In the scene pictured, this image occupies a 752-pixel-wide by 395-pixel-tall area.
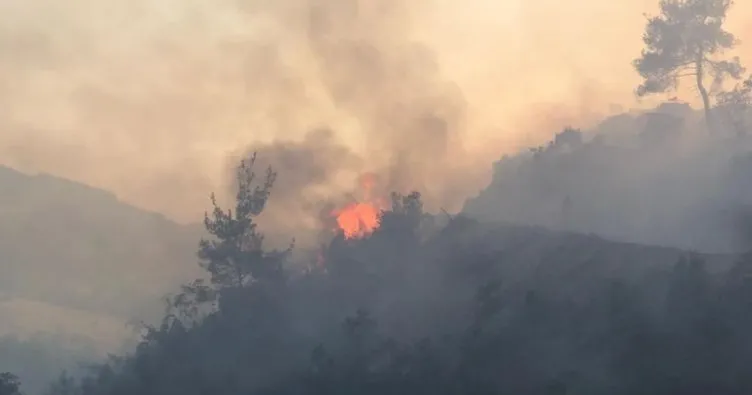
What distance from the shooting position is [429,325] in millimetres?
63469

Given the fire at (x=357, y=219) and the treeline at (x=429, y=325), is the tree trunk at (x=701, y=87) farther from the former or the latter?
the fire at (x=357, y=219)

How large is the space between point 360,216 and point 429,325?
3012 centimetres

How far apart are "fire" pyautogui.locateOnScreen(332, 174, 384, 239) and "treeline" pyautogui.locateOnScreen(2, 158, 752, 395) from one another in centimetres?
386

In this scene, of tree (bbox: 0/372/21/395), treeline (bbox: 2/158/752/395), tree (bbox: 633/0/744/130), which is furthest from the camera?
tree (bbox: 633/0/744/130)

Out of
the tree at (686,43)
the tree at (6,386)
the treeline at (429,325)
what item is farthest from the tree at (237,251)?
the tree at (686,43)

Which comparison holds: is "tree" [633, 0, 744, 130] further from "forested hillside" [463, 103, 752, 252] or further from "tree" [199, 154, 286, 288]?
"tree" [199, 154, 286, 288]

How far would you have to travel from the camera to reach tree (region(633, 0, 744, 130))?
79.1 m

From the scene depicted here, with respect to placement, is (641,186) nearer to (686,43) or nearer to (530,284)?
(686,43)

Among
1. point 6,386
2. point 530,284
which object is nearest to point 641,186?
point 530,284

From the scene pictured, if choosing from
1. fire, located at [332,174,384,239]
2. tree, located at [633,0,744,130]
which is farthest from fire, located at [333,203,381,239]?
tree, located at [633,0,744,130]

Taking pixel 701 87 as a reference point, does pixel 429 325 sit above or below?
below

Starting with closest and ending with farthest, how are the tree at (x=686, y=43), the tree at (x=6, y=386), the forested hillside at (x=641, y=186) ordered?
the forested hillside at (x=641, y=186) < the tree at (x=6, y=386) < the tree at (x=686, y=43)

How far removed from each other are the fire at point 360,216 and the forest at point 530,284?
10.6 inches

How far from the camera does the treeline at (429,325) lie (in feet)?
153
